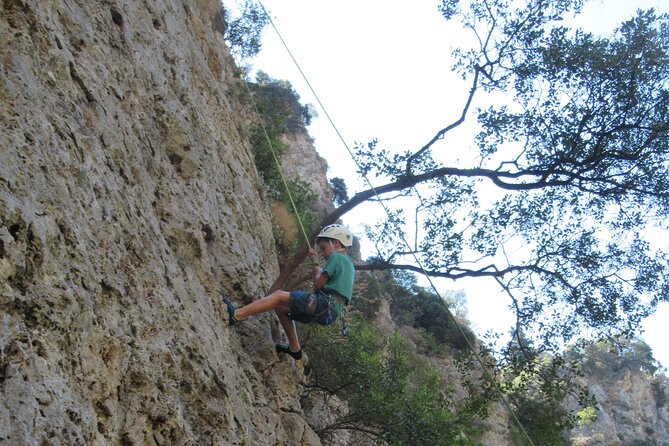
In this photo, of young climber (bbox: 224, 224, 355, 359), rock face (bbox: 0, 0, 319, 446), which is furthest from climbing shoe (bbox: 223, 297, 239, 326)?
rock face (bbox: 0, 0, 319, 446)

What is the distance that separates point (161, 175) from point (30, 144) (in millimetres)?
2508

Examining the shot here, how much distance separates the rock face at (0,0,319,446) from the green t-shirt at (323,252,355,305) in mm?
1084

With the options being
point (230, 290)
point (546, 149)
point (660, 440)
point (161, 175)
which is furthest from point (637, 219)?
point (660, 440)

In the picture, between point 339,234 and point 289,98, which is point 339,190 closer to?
point 289,98

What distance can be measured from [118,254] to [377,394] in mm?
6164

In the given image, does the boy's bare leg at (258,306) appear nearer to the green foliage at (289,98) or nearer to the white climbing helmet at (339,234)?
the white climbing helmet at (339,234)

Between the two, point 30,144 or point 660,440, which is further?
point 660,440

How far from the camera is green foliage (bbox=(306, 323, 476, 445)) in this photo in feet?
30.9

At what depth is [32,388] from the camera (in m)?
2.77

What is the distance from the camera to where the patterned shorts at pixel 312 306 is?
6426mm

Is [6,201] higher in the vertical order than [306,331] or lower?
lower

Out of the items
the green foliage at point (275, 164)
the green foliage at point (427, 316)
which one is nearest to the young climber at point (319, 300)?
the green foliage at point (275, 164)

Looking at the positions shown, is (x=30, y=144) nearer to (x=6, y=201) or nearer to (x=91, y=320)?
(x=6, y=201)

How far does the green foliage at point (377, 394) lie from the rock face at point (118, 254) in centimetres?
262
